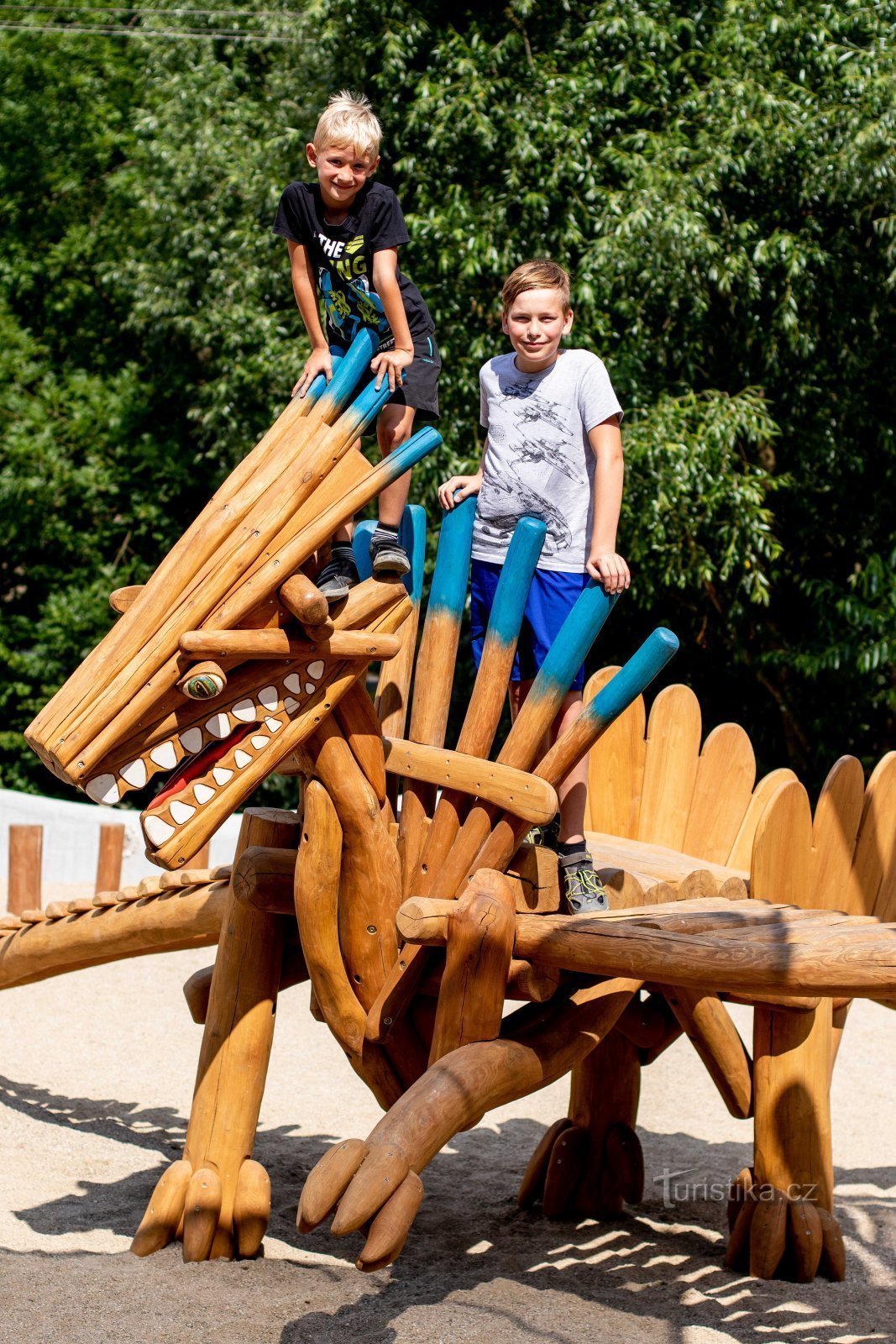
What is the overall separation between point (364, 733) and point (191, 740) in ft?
1.33

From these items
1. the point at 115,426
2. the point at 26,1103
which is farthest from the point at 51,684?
the point at 26,1103

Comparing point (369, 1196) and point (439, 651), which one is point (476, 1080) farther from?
point (439, 651)

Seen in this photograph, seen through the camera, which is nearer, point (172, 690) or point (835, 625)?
point (172, 690)

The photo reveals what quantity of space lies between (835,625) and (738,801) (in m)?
5.42

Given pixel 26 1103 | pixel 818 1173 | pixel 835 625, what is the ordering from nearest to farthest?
pixel 818 1173 < pixel 26 1103 < pixel 835 625

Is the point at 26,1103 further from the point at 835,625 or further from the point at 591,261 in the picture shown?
the point at 835,625

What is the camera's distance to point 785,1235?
13.1ft

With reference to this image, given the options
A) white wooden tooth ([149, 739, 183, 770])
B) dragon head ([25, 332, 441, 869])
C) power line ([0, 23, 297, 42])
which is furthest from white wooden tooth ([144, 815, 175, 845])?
power line ([0, 23, 297, 42])

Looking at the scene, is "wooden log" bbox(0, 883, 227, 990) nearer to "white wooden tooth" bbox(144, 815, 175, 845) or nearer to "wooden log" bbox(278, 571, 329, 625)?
"white wooden tooth" bbox(144, 815, 175, 845)

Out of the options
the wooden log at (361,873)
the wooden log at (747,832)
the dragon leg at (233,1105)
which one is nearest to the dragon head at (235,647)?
the wooden log at (361,873)

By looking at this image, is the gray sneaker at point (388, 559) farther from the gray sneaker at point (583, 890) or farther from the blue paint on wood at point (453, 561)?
the gray sneaker at point (583, 890)

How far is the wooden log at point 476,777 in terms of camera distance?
10.9ft

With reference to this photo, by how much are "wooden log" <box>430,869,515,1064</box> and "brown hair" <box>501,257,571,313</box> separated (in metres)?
1.37

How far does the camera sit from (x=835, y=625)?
9.86m
